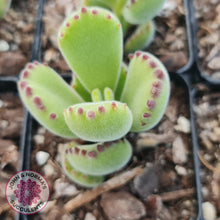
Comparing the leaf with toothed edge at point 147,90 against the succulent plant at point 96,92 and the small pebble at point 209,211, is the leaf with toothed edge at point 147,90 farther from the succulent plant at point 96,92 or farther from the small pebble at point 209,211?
the small pebble at point 209,211

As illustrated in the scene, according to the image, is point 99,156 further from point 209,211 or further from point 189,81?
point 189,81

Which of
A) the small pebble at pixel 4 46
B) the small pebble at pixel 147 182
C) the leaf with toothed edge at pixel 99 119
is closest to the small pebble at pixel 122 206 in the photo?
the small pebble at pixel 147 182

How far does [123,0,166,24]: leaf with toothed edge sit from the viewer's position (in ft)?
2.97

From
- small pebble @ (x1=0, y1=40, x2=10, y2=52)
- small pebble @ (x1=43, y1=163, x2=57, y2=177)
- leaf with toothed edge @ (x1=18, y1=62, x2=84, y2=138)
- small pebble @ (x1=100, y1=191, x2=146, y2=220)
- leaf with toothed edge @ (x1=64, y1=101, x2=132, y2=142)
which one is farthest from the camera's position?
small pebble @ (x1=0, y1=40, x2=10, y2=52)

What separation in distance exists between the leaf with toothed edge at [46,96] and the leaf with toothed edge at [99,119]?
0.11 m

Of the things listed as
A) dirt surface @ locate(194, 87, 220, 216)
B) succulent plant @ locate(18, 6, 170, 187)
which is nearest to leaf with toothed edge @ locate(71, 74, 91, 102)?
succulent plant @ locate(18, 6, 170, 187)

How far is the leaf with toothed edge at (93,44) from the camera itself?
29.0 inches

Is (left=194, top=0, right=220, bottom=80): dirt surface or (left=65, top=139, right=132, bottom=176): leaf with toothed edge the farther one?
(left=194, top=0, right=220, bottom=80): dirt surface

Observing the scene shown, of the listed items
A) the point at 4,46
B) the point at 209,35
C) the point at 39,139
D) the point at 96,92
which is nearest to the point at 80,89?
the point at 96,92

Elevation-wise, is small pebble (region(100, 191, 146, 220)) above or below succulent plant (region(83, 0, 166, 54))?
below

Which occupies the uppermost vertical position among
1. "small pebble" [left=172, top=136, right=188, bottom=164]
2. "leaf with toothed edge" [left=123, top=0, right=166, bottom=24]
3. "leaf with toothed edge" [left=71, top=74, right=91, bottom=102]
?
"leaf with toothed edge" [left=123, top=0, right=166, bottom=24]

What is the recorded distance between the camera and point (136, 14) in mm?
939

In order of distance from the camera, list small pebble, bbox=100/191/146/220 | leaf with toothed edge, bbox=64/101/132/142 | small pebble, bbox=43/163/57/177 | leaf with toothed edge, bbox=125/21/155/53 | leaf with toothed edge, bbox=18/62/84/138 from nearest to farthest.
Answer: leaf with toothed edge, bbox=64/101/132/142
leaf with toothed edge, bbox=18/62/84/138
small pebble, bbox=100/191/146/220
small pebble, bbox=43/163/57/177
leaf with toothed edge, bbox=125/21/155/53

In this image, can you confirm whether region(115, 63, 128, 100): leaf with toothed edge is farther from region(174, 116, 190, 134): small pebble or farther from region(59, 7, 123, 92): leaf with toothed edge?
region(174, 116, 190, 134): small pebble
